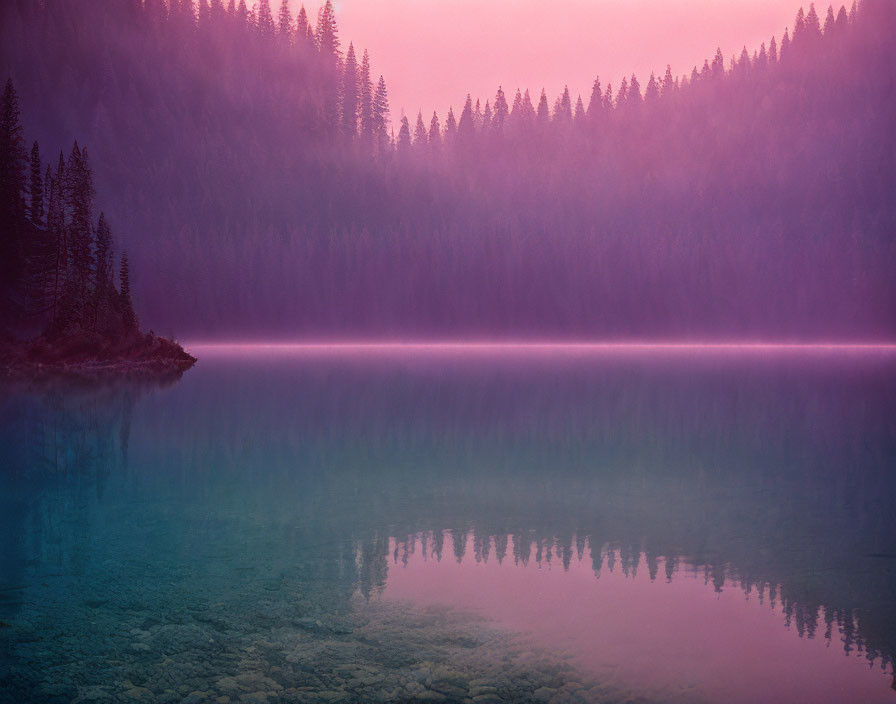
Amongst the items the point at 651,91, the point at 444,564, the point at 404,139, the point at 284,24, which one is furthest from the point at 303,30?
the point at 444,564

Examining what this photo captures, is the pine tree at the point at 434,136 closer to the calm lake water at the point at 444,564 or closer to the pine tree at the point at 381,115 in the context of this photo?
the pine tree at the point at 381,115

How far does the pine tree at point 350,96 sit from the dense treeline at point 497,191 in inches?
19.1

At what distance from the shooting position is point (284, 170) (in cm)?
17212

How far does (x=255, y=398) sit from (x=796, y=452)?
101ft

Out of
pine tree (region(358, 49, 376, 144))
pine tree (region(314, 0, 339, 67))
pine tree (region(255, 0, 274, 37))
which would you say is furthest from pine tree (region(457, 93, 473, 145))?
pine tree (region(255, 0, 274, 37))

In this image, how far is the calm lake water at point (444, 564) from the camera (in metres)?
9.38

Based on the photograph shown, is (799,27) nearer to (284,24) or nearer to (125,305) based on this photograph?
(284,24)

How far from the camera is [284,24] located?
19562 centimetres


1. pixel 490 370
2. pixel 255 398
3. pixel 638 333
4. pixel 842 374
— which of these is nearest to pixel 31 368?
pixel 255 398

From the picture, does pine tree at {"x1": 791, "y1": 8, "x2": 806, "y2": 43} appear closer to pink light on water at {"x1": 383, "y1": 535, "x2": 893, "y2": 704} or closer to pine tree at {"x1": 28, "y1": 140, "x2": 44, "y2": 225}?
pine tree at {"x1": 28, "y1": 140, "x2": 44, "y2": 225}

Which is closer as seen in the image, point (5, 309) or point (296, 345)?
point (5, 309)

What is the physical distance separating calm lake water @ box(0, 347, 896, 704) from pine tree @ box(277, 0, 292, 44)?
185m

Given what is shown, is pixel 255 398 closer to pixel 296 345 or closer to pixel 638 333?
pixel 296 345

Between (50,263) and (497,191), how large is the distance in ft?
387
